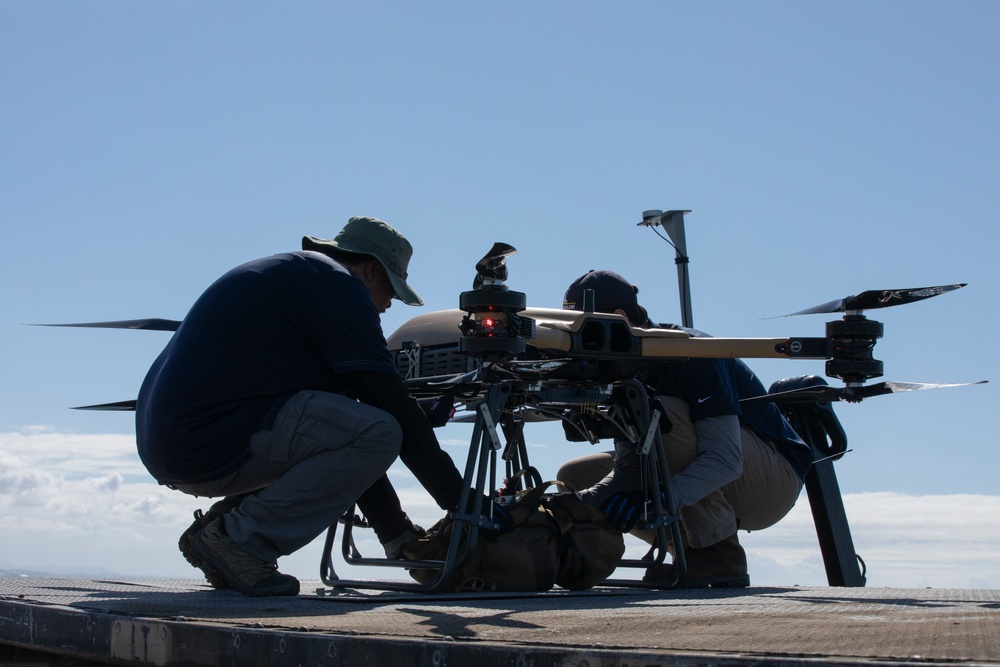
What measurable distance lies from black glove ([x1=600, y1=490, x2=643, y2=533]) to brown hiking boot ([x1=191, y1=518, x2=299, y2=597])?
53.7 inches

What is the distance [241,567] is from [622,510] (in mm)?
1608

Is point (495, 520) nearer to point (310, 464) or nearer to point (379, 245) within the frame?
point (310, 464)

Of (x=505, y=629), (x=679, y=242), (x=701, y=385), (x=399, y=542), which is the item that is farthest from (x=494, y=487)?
(x=679, y=242)

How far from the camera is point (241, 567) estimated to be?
3.91m

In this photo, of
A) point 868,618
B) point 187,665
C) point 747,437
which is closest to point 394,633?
point 187,665

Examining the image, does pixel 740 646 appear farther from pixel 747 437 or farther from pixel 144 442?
pixel 747 437

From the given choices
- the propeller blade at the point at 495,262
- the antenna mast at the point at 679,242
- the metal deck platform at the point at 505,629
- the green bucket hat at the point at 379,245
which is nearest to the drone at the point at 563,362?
the propeller blade at the point at 495,262

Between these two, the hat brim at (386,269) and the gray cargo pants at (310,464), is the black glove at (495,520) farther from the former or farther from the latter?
the hat brim at (386,269)

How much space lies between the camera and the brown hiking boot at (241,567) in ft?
12.8

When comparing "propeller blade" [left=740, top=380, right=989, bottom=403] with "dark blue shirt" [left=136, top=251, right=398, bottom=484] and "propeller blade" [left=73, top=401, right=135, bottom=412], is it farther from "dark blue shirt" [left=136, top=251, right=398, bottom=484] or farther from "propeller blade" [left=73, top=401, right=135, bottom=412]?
"propeller blade" [left=73, top=401, right=135, bottom=412]

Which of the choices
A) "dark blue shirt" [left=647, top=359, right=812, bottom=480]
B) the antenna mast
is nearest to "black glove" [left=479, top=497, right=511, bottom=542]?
"dark blue shirt" [left=647, top=359, right=812, bottom=480]

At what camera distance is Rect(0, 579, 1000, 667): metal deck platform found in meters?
1.84

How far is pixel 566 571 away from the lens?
14.9ft

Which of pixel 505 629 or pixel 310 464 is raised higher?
pixel 310 464
